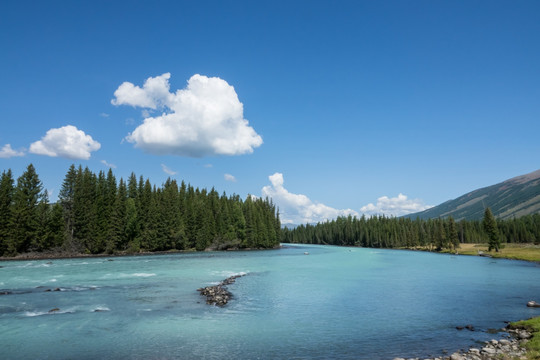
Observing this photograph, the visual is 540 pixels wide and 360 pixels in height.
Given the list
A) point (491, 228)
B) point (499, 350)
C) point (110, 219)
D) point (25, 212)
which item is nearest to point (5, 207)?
point (25, 212)

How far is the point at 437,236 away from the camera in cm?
15375

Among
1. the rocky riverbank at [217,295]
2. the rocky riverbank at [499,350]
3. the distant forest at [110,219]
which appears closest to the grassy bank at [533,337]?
the rocky riverbank at [499,350]

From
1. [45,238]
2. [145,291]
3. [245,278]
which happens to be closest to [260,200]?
[45,238]

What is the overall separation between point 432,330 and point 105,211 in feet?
337

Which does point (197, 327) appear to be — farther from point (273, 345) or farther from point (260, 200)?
point (260, 200)

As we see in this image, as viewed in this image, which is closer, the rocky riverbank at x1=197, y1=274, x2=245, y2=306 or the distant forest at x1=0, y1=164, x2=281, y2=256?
the rocky riverbank at x1=197, y1=274, x2=245, y2=306

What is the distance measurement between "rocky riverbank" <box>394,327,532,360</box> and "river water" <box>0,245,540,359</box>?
1.31m

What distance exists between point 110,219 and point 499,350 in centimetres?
10518

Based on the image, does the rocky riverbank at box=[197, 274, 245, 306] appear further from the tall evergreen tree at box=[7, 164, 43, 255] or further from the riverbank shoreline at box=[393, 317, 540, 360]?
the tall evergreen tree at box=[7, 164, 43, 255]

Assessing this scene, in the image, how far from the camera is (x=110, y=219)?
10256 cm

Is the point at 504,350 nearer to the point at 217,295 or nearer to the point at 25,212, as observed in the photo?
the point at 217,295

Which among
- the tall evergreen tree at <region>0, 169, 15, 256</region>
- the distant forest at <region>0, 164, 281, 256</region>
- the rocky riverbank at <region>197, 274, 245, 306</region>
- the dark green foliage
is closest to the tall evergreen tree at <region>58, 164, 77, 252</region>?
the distant forest at <region>0, 164, 281, 256</region>

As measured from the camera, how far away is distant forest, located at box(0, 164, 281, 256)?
285ft

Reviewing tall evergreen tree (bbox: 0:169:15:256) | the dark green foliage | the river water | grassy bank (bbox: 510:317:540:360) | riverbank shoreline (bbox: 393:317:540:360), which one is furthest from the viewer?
the dark green foliage
